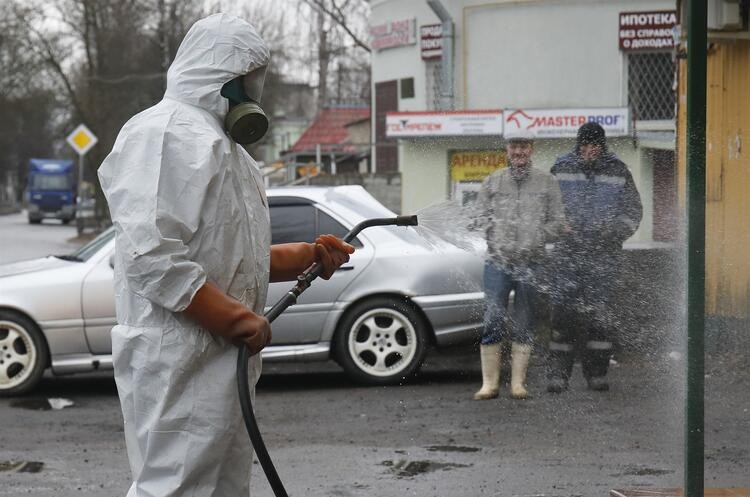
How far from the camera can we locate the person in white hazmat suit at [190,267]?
3.77 metres

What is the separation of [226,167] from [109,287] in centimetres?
628

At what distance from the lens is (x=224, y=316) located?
3797 mm

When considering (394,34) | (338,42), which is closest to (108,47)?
(338,42)

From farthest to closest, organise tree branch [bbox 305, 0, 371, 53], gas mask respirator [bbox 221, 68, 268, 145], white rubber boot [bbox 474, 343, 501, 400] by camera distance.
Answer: tree branch [bbox 305, 0, 371, 53] → white rubber boot [bbox 474, 343, 501, 400] → gas mask respirator [bbox 221, 68, 268, 145]

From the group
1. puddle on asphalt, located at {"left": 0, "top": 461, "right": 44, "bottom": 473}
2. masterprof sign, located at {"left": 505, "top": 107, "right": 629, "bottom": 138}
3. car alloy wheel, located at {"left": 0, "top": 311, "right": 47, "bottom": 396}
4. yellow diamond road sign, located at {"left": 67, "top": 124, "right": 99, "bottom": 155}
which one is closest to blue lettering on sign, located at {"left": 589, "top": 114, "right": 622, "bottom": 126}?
masterprof sign, located at {"left": 505, "top": 107, "right": 629, "bottom": 138}

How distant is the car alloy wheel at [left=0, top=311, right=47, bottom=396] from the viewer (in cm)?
996

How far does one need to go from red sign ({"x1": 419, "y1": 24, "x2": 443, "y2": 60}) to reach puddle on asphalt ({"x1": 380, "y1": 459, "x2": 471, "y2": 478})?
18.7 m

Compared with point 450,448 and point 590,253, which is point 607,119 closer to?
point 590,253

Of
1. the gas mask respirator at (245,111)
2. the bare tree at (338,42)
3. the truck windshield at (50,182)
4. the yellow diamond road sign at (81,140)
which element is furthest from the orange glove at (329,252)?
the truck windshield at (50,182)

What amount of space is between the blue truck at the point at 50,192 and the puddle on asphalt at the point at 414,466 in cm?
6000

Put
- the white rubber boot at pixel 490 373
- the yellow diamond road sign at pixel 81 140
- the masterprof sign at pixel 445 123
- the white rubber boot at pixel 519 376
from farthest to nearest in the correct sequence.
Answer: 1. the yellow diamond road sign at pixel 81 140
2. the masterprof sign at pixel 445 123
3. the white rubber boot at pixel 490 373
4. the white rubber boot at pixel 519 376

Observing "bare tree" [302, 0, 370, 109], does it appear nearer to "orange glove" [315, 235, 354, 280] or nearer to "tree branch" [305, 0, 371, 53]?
"tree branch" [305, 0, 371, 53]

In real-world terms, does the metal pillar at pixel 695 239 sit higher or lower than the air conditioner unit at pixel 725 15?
lower

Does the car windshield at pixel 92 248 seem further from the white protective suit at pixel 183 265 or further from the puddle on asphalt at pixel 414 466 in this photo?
the white protective suit at pixel 183 265
